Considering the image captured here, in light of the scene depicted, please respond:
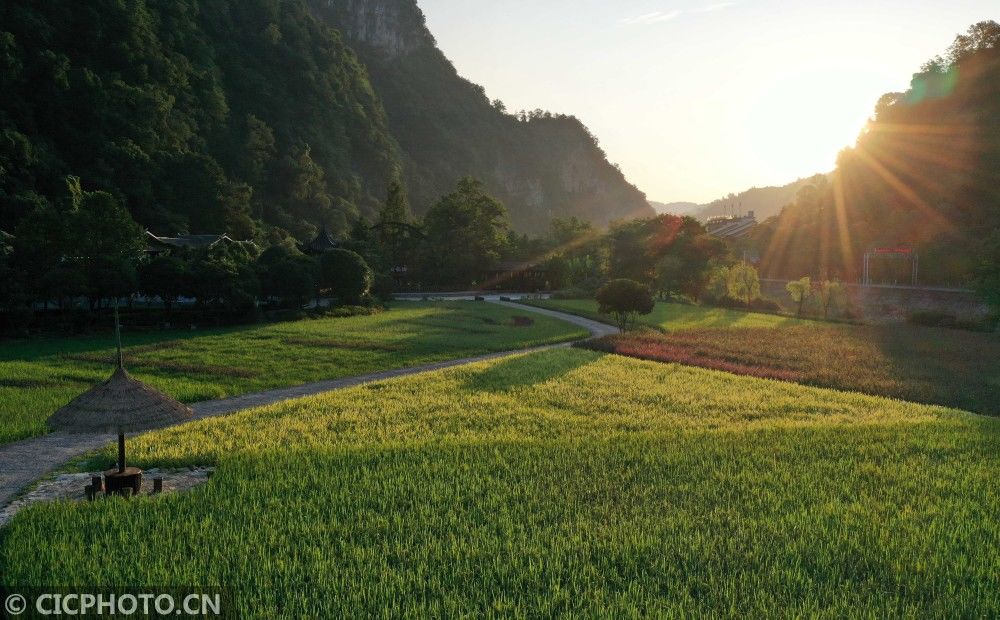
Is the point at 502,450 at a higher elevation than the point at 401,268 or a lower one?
lower

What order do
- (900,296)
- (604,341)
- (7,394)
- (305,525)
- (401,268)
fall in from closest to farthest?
(305,525) < (7,394) < (604,341) < (900,296) < (401,268)

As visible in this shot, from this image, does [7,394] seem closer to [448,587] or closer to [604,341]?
[448,587]

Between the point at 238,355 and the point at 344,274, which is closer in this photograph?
the point at 238,355

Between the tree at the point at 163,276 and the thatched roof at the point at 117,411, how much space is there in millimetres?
28536

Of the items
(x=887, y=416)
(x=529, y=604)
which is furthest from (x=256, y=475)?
(x=887, y=416)

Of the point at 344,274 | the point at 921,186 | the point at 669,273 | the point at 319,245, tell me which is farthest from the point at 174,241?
the point at 921,186

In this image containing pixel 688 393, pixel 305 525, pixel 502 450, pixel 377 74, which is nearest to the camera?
pixel 305 525

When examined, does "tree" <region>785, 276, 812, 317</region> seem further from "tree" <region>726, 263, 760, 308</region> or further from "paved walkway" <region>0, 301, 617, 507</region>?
"paved walkway" <region>0, 301, 617, 507</region>

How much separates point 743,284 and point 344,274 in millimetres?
36444

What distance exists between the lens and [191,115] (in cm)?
9038

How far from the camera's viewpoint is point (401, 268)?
259 feet

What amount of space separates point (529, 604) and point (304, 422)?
10.0 meters

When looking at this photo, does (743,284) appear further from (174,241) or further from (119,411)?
(119,411)

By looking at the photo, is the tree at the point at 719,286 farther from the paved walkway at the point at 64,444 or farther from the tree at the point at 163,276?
the tree at the point at 163,276
